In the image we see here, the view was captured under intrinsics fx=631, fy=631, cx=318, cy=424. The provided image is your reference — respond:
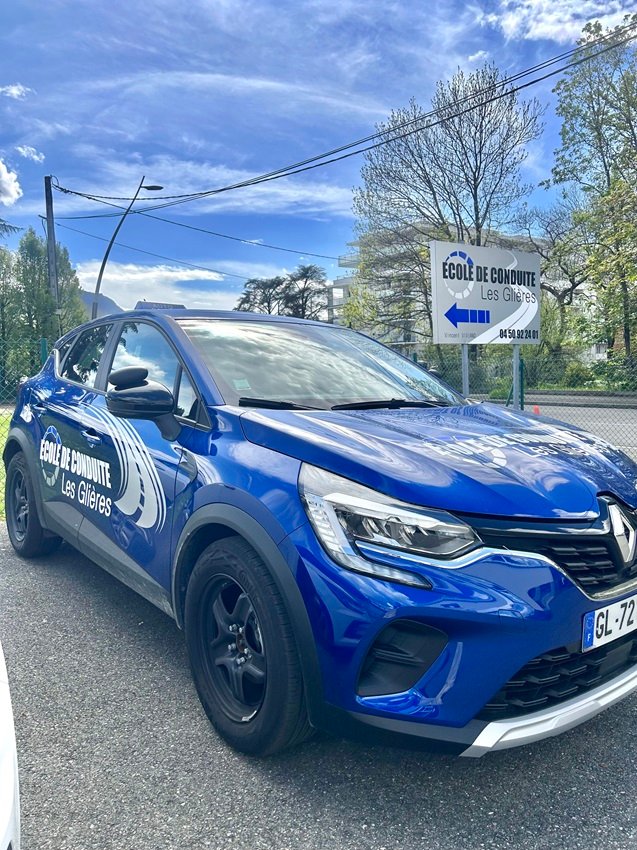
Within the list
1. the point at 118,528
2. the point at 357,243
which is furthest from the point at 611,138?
the point at 118,528

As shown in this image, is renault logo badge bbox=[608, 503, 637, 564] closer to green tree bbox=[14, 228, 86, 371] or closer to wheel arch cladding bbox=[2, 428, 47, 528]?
wheel arch cladding bbox=[2, 428, 47, 528]

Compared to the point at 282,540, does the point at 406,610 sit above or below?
below

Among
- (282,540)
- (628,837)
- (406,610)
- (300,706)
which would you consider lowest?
(628,837)

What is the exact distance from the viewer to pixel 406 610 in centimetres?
171

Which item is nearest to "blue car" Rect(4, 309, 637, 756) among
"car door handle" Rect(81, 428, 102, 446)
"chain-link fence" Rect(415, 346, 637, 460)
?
"car door handle" Rect(81, 428, 102, 446)

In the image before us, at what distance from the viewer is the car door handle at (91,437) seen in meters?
3.21

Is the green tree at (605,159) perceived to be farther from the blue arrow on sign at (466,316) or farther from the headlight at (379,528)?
the headlight at (379,528)

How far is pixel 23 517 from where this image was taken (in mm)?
4352

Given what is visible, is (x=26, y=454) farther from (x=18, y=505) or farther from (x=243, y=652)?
(x=243, y=652)

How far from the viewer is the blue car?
1.73 meters

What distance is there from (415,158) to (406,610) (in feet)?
83.9

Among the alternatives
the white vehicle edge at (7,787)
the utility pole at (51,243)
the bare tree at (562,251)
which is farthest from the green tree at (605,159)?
the white vehicle edge at (7,787)

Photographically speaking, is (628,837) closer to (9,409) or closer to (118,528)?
(118,528)

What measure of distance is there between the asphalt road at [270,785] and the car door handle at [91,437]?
1110 mm
